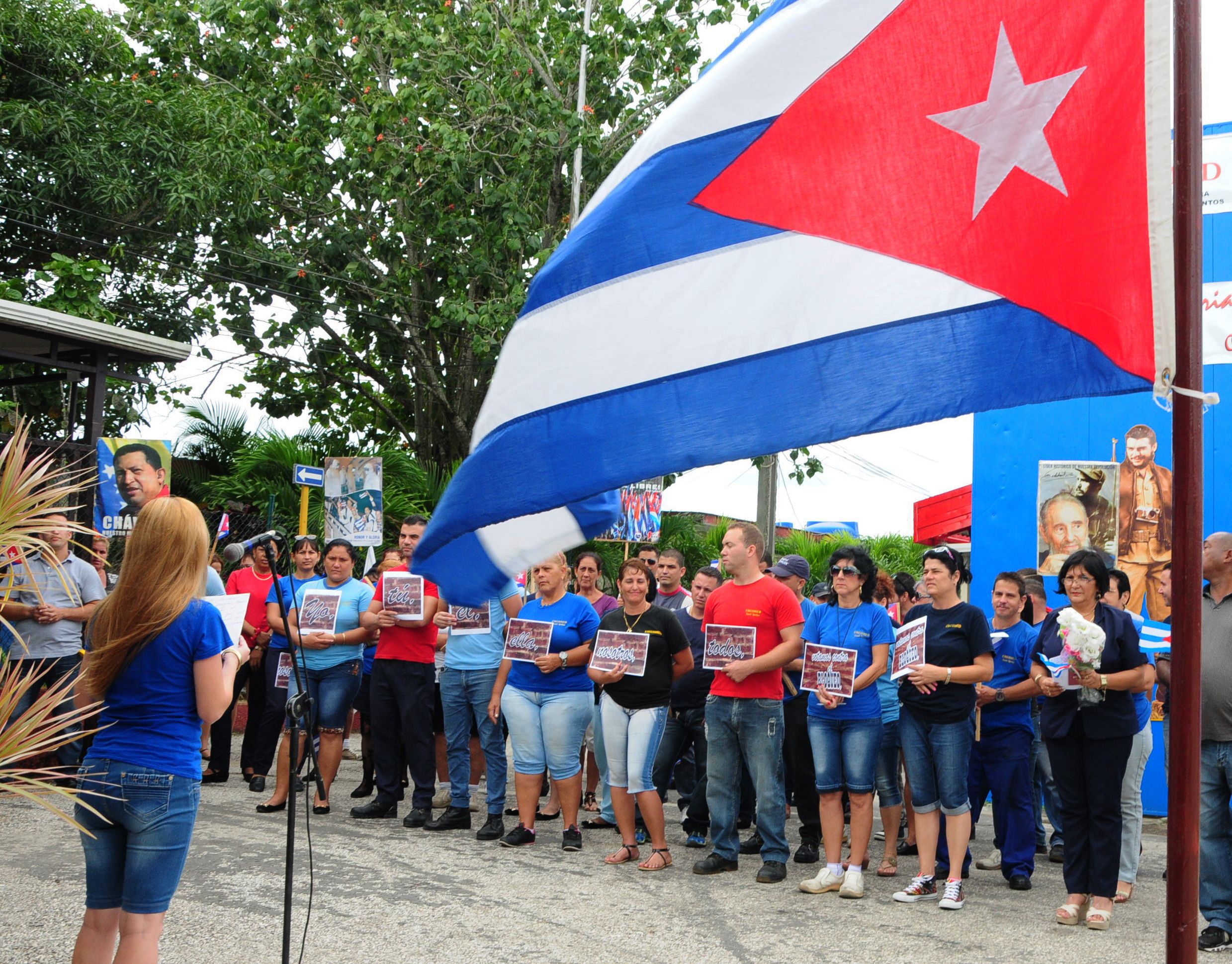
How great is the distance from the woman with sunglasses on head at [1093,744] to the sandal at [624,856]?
2599 mm

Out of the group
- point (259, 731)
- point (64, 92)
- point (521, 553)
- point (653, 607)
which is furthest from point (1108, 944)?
point (64, 92)

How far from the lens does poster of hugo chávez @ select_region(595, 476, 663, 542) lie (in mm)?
15742

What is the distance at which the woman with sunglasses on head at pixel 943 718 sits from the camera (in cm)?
689

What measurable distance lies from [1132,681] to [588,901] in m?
3.13

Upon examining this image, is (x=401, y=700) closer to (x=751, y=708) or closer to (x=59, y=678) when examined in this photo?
(x=59, y=678)

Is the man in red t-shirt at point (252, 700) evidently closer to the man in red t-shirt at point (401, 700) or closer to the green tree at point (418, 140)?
the man in red t-shirt at point (401, 700)

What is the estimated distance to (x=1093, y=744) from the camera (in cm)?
648

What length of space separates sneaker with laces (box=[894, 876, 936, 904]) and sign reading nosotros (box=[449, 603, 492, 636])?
3.36 m

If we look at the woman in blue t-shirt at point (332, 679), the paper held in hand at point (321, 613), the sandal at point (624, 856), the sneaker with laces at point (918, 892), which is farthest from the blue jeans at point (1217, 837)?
the paper held in hand at point (321, 613)

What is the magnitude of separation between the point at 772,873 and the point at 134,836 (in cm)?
429

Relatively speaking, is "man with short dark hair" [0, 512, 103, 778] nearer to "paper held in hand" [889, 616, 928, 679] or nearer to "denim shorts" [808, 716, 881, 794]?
"denim shorts" [808, 716, 881, 794]

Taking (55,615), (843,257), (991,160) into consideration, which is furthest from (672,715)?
(991,160)

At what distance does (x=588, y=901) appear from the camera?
261 inches

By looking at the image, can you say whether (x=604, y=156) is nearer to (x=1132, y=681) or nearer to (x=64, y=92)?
(x=64, y=92)
